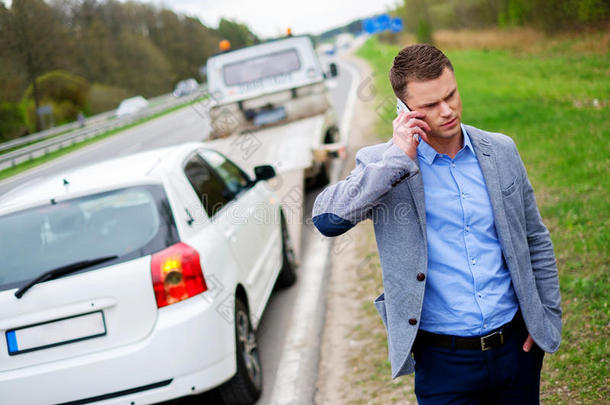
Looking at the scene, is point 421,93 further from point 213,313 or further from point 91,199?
point 91,199

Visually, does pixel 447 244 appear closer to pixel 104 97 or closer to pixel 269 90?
pixel 269 90

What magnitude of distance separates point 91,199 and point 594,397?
10.4 ft

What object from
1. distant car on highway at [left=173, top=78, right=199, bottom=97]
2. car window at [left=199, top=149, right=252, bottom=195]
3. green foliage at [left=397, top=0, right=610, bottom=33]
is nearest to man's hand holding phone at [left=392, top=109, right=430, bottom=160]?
car window at [left=199, top=149, right=252, bottom=195]

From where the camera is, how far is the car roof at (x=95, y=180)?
389 cm

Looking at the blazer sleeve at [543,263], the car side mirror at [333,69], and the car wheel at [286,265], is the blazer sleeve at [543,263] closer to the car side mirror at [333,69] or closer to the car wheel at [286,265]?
the car wheel at [286,265]

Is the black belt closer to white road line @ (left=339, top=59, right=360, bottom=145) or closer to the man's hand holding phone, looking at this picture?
the man's hand holding phone

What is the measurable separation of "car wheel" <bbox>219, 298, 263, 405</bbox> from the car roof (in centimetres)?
108

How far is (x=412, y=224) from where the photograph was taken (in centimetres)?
204

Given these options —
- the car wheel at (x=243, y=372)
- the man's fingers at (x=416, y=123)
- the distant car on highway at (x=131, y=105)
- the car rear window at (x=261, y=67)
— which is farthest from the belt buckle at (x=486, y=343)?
the distant car on highway at (x=131, y=105)

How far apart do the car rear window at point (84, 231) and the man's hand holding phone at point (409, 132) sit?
80.7 inches

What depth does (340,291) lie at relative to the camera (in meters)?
5.99

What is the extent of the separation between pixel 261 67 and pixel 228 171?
6.83 m

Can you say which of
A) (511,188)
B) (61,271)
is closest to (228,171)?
(61,271)

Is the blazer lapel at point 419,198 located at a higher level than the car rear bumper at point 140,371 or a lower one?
higher
